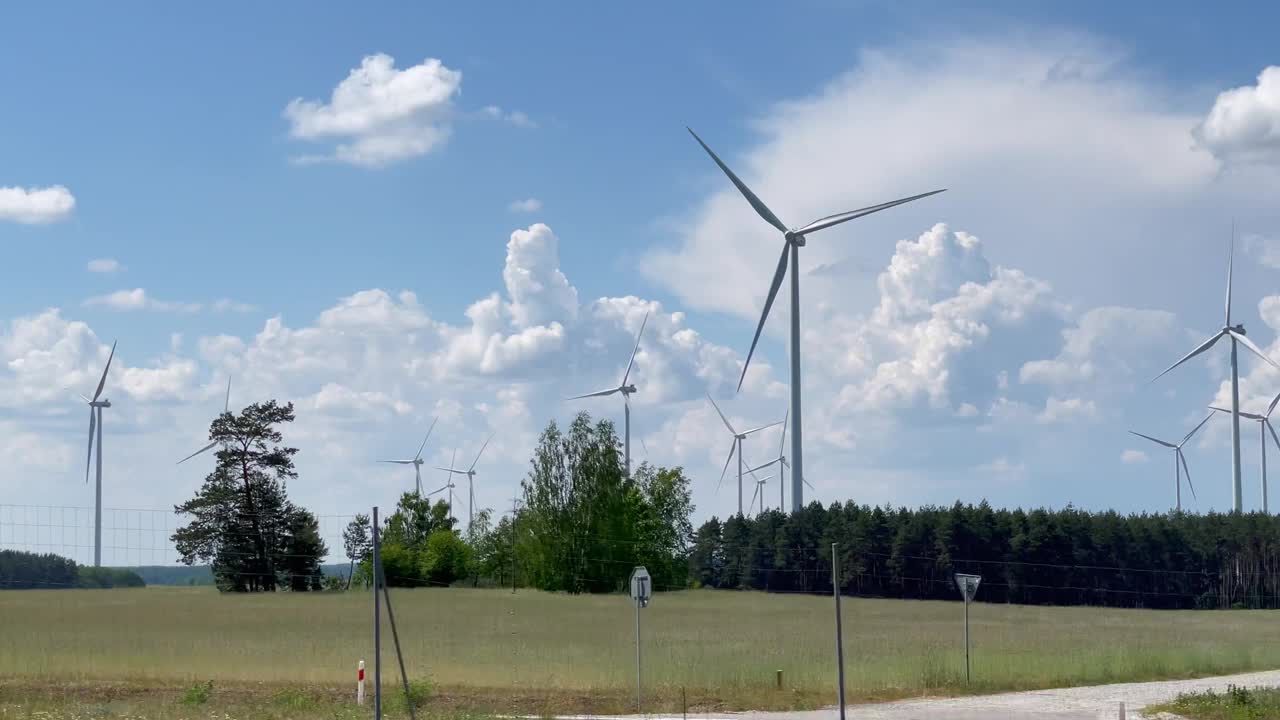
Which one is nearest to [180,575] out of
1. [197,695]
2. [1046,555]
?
[1046,555]

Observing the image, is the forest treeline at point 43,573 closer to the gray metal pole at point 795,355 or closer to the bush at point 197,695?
the gray metal pole at point 795,355

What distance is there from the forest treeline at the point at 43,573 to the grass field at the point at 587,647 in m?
12.1

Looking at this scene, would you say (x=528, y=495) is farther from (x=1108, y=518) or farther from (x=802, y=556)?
(x=1108, y=518)

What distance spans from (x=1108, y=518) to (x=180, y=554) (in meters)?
77.2

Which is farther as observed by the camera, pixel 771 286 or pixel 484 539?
pixel 484 539

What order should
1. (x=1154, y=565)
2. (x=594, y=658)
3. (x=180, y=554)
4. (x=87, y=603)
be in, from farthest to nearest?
(x=1154, y=565) → (x=180, y=554) → (x=87, y=603) → (x=594, y=658)

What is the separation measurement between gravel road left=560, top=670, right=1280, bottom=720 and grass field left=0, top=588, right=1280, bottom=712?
1.87 metres

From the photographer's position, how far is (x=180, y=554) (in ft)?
350

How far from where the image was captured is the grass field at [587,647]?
127 ft

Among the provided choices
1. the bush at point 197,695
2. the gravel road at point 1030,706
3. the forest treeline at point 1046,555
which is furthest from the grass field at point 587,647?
the forest treeline at point 1046,555

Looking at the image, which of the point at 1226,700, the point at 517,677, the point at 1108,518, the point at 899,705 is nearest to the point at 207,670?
the point at 517,677

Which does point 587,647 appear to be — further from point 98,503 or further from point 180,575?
point 180,575

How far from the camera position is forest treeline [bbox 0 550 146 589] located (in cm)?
10480

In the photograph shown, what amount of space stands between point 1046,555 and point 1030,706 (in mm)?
88784
